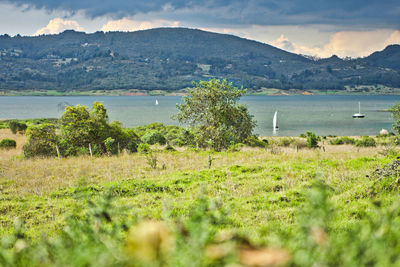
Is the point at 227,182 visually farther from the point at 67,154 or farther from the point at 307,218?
the point at 67,154

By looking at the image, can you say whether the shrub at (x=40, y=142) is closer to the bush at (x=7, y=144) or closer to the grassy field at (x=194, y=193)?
the grassy field at (x=194, y=193)

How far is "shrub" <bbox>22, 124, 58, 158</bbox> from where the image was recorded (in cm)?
2239

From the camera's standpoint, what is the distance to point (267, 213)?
7.10 m

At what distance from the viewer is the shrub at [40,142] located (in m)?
22.4

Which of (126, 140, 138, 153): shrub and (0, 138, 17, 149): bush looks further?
(0, 138, 17, 149): bush

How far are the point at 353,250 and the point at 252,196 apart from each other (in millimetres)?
7445

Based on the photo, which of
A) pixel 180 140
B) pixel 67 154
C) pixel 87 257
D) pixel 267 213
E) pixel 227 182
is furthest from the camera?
pixel 180 140

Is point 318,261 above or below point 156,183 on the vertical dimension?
above

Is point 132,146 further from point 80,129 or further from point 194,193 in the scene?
point 194,193

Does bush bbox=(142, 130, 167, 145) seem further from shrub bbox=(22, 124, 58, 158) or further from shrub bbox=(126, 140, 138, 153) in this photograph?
shrub bbox=(22, 124, 58, 158)

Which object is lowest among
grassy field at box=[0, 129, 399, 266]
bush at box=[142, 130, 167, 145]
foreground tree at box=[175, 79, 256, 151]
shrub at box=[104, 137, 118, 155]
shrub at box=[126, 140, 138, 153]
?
bush at box=[142, 130, 167, 145]

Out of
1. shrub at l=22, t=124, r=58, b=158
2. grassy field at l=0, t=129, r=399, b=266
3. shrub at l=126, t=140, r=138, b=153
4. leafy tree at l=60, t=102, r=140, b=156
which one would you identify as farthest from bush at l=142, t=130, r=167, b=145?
grassy field at l=0, t=129, r=399, b=266

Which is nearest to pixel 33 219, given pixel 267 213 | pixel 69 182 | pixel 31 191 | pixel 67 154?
pixel 31 191

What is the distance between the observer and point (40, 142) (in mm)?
22688
